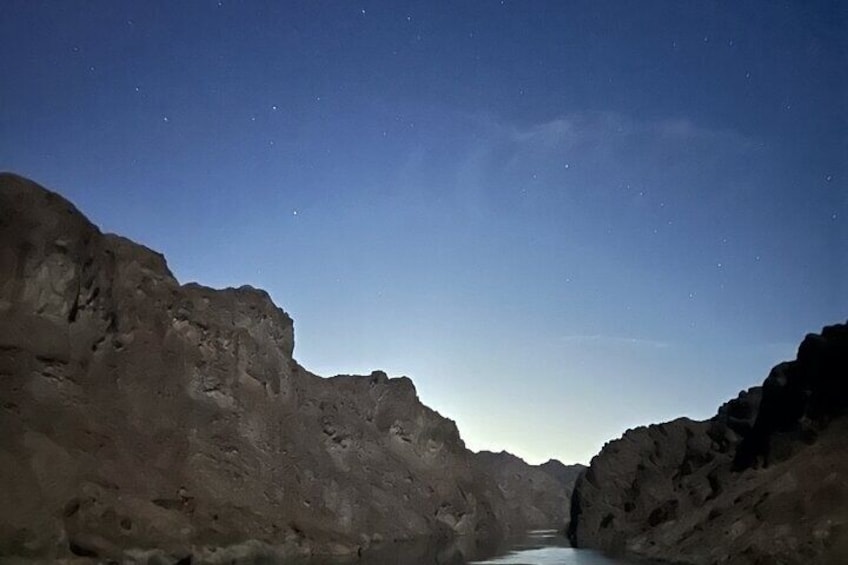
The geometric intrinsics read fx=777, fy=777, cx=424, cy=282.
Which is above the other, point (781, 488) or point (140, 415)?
point (140, 415)

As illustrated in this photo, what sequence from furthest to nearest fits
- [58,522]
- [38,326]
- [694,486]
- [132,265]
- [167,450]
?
1. [694,486]
2. [132,265]
3. [167,450]
4. [38,326]
5. [58,522]

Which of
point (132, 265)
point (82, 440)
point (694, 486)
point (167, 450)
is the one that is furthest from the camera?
point (694, 486)

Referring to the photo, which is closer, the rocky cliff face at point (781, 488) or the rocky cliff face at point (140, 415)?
the rocky cliff face at point (781, 488)

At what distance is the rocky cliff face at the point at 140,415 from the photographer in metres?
83.6

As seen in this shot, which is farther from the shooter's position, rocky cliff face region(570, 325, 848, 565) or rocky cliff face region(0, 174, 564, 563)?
rocky cliff face region(0, 174, 564, 563)

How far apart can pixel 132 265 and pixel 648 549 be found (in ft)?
334

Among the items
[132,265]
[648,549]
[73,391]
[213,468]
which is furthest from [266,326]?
[648,549]

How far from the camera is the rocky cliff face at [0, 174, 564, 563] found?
83.6 m

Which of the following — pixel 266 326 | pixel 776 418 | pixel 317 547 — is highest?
pixel 266 326

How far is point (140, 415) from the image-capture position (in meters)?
119

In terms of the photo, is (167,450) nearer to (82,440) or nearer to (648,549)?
(82,440)

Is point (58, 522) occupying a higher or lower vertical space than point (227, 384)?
lower

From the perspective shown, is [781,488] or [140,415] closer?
[781,488]

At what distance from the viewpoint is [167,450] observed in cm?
11856
